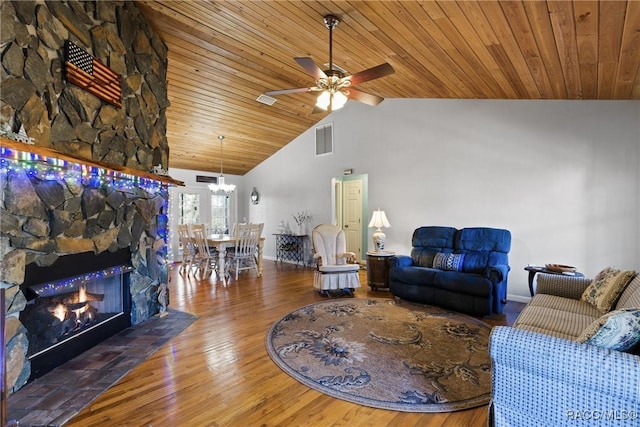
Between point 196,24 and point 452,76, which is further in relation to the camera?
point 452,76

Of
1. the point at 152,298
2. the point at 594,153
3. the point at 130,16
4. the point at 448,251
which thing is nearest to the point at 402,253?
the point at 448,251

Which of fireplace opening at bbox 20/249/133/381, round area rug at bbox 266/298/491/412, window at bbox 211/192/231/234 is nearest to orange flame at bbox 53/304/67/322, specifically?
fireplace opening at bbox 20/249/133/381

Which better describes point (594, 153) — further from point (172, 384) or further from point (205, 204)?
point (205, 204)

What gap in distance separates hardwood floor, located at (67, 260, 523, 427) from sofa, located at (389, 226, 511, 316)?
1.15ft

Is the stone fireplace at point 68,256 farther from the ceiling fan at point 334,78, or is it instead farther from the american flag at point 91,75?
the ceiling fan at point 334,78

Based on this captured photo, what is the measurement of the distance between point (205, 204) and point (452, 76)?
6.83 m

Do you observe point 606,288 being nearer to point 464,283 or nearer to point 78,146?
point 464,283

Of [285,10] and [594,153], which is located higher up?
[285,10]

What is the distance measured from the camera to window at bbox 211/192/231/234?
8.82 metres

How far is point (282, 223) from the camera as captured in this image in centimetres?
816

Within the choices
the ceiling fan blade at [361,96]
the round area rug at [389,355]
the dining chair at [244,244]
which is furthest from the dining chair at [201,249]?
the ceiling fan blade at [361,96]

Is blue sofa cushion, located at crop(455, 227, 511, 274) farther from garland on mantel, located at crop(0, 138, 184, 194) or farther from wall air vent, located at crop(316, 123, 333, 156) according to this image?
garland on mantel, located at crop(0, 138, 184, 194)

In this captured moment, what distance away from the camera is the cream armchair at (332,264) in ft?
15.8

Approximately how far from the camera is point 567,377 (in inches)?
58.5
